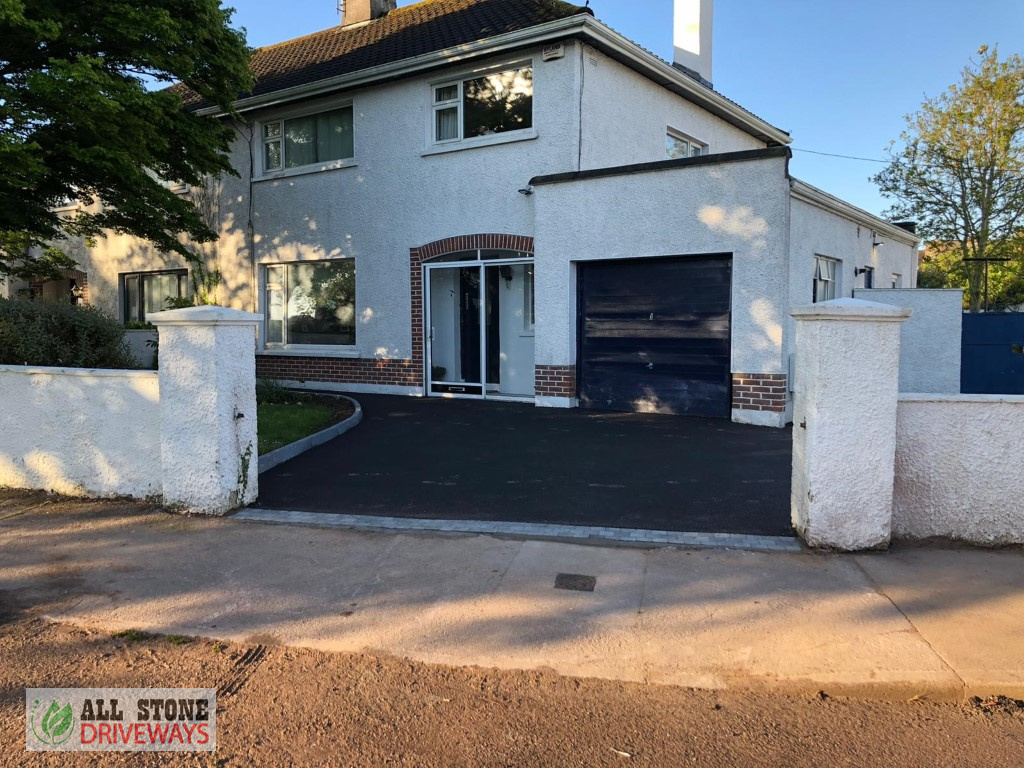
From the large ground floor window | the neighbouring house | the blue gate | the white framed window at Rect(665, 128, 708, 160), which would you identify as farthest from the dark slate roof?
the blue gate

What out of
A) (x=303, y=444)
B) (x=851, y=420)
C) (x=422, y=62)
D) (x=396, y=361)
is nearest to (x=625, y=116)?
(x=422, y=62)

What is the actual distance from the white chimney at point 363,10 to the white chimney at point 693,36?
6.82 meters

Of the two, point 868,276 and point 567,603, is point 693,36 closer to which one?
point 868,276

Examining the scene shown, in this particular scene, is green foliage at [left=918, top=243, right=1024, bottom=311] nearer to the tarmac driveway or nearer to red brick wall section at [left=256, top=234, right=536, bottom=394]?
red brick wall section at [left=256, top=234, right=536, bottom=394]

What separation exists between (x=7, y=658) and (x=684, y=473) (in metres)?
5.38

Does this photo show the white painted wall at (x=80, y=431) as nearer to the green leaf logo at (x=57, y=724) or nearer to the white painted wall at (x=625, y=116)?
the green leaf logo at (x=57, y=724)

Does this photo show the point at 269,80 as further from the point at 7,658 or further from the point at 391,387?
the point at 7,658

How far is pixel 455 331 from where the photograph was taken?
1304 cm

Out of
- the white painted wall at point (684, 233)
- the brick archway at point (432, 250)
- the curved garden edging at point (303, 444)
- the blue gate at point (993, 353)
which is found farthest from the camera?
the blue gate at point (993, 353)

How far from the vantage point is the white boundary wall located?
5836 mm

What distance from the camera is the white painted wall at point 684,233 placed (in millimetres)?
9516

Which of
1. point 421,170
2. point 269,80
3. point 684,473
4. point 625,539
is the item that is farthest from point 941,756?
point 269,80

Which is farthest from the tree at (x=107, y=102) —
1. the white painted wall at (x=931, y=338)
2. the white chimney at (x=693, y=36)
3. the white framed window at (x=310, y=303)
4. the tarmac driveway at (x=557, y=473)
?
the white painted wall at (x=931, y=338)

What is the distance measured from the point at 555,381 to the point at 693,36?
9.23m
